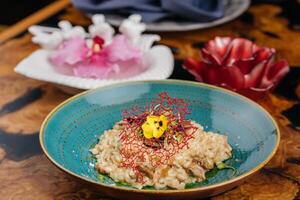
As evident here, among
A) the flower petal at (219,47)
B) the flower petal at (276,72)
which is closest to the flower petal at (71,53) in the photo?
the flower petal at (219,47)

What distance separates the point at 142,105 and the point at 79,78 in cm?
16

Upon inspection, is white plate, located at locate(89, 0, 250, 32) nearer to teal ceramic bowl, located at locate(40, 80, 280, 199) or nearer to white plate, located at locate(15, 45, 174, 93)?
white plate, located at locate(15, 45, 174, 93)

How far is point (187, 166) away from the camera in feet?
3.05

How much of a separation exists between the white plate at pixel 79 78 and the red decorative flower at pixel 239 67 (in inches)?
2.5

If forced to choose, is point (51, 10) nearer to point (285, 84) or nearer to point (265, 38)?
point (265, 38)

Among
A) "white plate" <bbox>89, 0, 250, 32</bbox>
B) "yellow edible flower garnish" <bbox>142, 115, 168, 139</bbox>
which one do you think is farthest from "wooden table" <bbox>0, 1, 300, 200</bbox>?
"yellow edible flower garnish" <bbox>142, 115, 168, 139</bbox>

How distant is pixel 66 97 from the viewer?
4.19 ft

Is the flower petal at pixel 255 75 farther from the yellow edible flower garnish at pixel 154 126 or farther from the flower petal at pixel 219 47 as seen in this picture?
the yellow edible flower garnish at pixel 154 126

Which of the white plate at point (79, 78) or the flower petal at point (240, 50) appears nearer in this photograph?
the white plate at point (79, 78)

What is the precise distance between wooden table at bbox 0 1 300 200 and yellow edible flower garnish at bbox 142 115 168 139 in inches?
5.1

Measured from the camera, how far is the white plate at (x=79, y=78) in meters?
1.20

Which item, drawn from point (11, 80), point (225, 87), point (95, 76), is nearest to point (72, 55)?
point (95, 76)

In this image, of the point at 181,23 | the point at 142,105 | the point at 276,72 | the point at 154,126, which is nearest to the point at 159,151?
the point at 154,126

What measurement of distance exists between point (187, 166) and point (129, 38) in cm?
50
